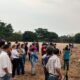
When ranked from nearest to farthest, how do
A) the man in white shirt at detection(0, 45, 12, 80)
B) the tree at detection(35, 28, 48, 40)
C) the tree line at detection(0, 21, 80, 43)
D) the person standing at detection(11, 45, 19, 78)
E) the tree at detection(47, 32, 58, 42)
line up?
1. the man in white shirt at detection(0, 45, 12, 80)
2. the person standing at detection(11, 45, 19, 78)
3. the tree line at detection(0, 21, 80, 43)
4. the tree at detection(35, 28, 48, 40)
5. the tree at detection(47, 32, 58, 42)

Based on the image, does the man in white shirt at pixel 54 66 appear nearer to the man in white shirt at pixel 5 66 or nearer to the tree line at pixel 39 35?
the man in white shirt at pixel 5 66

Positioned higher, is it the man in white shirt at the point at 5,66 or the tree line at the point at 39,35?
the tree line at the point at 39,35

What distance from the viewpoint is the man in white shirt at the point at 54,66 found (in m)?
13.6

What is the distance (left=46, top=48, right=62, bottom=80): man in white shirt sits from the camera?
1357cm

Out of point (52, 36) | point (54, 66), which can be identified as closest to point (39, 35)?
point (52, 36)

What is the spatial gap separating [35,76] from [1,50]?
42.6 feet

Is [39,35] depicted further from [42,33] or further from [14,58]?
[14,58]

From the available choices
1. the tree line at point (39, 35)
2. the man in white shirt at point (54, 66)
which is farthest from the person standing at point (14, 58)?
the tree line at point (39, 35)

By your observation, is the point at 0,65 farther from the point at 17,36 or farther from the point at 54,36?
the point at 54,36

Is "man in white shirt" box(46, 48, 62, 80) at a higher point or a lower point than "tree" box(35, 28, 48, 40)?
lower

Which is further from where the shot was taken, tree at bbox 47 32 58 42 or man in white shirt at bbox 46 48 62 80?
tree at bbox 47 32 58 42

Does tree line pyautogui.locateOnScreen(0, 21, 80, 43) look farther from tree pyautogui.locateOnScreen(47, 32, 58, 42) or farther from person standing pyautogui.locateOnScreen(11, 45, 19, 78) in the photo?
person standing pyautogui.locateOnScreen(11, 45, 19, 78)

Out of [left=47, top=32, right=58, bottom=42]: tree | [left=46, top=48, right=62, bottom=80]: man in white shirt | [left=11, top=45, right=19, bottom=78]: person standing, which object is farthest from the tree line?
[left=46, top=48, right=62, bottom=80]: man in white shirt

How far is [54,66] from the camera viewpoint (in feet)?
44.9
